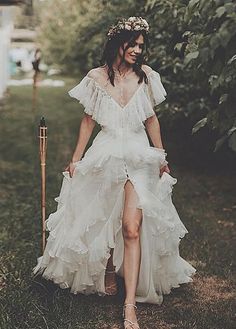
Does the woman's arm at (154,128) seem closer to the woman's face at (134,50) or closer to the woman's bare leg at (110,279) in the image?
the woman's face at (134,50)

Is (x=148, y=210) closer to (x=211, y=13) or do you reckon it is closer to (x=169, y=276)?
(x=169, y=276)

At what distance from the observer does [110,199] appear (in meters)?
5.41

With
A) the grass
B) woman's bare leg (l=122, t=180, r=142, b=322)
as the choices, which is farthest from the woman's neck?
the grass

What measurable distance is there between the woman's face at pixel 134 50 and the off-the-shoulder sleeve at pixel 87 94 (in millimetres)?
343

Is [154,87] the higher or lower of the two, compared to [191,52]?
lower

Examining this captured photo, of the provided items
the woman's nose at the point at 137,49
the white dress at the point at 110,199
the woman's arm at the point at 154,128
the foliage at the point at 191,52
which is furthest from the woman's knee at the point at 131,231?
the woman's nose at the point at 137,49

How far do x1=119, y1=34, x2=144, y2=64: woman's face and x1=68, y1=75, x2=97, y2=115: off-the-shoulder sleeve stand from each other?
1.13ft

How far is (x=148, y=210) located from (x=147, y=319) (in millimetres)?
848

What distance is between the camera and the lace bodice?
17.6 feet

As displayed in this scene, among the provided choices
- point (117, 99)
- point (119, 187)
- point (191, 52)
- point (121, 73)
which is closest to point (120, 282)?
point (119, 187)

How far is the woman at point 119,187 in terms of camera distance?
209 inches

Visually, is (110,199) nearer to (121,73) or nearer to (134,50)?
(121,73)

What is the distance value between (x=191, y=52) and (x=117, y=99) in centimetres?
108

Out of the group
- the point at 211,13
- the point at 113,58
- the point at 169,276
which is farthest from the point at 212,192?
the point at 211,13
